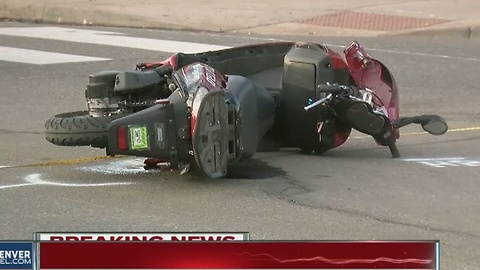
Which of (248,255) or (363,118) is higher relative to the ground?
(248,255)

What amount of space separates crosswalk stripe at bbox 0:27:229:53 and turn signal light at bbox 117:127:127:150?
7.19 metres

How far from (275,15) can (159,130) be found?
36.5 ft

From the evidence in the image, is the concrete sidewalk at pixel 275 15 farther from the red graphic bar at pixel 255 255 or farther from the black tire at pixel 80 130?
the red graphic bar at pixel 255 255

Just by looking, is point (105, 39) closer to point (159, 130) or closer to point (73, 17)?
point (73, 17)

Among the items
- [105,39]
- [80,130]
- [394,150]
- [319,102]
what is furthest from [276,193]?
[105,39]

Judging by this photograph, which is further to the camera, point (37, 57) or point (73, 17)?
point (73, 17)

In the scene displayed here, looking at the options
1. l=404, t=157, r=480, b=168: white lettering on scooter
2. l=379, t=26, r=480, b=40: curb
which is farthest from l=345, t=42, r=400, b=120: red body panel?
l=379, t=26, r=480, b=40: curb

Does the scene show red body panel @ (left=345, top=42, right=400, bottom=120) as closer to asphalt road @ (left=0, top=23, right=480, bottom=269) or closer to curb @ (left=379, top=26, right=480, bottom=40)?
asphalt road @ (left=0, top=23, right=480, bottom=269)

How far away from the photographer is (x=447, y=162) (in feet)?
28.1

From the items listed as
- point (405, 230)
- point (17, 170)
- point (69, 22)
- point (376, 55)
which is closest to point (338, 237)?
point (405, 230)

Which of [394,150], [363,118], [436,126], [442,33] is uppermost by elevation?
[363,118]

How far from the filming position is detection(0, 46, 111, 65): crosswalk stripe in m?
13.6

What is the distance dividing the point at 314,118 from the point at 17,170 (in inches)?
84.1

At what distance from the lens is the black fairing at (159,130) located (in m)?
7.18
